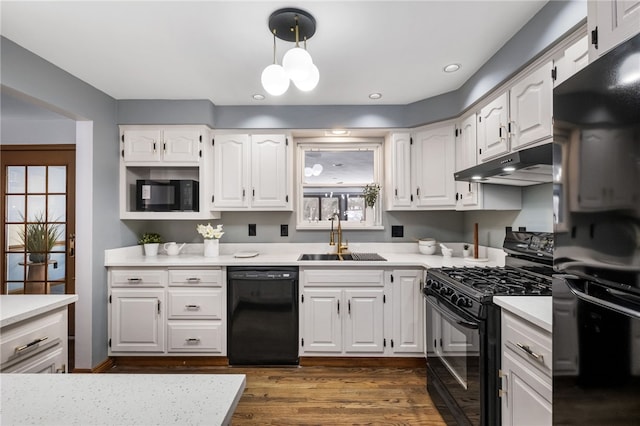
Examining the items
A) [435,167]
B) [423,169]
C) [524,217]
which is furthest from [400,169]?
[524,217]

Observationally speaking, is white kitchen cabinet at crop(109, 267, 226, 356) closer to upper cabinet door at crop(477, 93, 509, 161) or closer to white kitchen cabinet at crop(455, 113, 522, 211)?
white kitchen cabinet at crop(455, 113, 522, 211)

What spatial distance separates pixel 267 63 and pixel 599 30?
1.85m

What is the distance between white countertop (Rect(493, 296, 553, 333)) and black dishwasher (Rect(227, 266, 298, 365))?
1.66 meters

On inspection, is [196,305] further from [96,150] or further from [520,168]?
[520,168]

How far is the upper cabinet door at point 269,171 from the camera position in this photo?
3020mm

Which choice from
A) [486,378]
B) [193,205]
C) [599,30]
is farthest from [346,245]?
[599,30]

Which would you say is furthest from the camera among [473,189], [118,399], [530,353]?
[473,189]

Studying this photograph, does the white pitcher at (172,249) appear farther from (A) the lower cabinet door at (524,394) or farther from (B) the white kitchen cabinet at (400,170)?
(A) the lower cabinet door at (524,394)

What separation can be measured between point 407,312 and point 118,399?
7.70 feet

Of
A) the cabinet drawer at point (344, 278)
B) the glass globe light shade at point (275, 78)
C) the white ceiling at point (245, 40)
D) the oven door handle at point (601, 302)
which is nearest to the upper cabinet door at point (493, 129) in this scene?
the white ceiling at point (245, 40)

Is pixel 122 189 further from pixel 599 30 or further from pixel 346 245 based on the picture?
pixel 599 30

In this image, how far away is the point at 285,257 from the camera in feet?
9.59

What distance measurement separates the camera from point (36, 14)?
5.48ft

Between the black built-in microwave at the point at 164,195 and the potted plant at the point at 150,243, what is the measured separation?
325 mm
